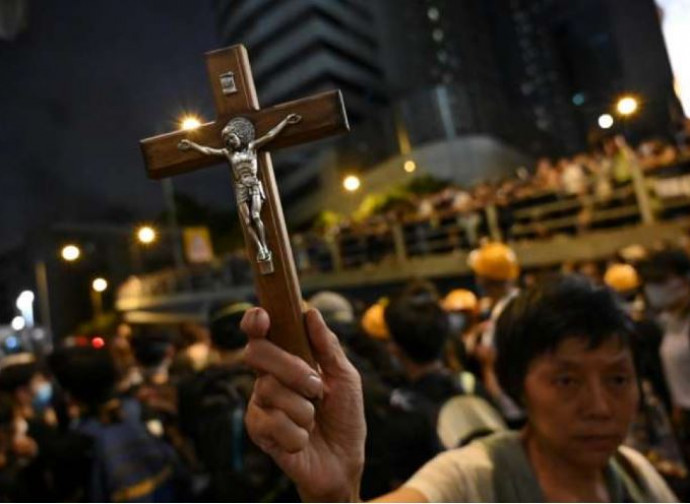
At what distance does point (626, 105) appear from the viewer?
121 cm

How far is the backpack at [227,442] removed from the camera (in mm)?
1451

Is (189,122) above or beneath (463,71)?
beneath

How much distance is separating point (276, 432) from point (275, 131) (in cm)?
44

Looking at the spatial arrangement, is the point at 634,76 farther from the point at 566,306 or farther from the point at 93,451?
the point at 93,451

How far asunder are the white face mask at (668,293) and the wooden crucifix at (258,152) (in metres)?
2.04

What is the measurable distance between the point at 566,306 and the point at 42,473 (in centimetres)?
168

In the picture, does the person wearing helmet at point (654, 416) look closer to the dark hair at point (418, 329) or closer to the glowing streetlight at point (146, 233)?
the dark hair at point (418, 329)

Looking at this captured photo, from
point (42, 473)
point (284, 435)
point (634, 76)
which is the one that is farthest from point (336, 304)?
point (284, 435)

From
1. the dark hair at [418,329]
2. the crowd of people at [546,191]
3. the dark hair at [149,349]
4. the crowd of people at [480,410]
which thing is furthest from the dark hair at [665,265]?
the crowd of people at [546,191]

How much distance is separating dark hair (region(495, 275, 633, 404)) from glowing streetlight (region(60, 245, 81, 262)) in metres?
1.15

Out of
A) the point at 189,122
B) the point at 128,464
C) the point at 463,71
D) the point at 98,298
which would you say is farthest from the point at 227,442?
the point at 463,71

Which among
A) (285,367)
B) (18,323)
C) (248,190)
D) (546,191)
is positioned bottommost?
(285,367)

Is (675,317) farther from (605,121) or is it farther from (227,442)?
(227,442)

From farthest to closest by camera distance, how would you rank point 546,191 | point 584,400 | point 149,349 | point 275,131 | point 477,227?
point 477,227 → point 546,191 → point 149,349 → point 584,400 → point 275,131
